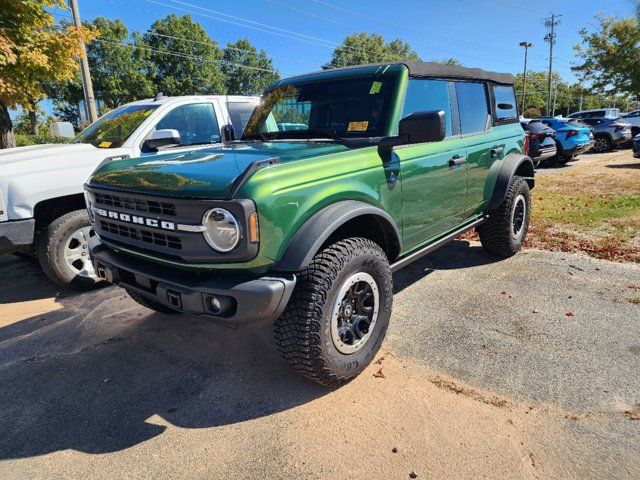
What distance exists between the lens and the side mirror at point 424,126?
2.78 m

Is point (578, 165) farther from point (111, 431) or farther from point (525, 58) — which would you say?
point (525, 58)

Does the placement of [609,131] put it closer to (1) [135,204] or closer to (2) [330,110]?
(2) [330,110]

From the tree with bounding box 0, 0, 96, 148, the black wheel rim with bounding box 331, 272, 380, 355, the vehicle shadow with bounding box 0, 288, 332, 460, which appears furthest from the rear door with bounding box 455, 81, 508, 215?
the tree with bounding box 0, 0, 96, 148

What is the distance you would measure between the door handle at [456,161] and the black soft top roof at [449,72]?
72 centimetres

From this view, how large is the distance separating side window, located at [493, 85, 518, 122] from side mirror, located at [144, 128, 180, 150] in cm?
348

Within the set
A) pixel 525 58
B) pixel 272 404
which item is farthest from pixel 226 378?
pixel 525 58

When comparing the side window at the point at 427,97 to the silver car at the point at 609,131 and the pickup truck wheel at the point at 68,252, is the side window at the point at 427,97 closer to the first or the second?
the pickup truck wheel at the point at 68,252

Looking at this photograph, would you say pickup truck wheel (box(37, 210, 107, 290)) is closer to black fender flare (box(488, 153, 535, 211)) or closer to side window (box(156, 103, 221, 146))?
side window (box(156, 103, 221, 146))

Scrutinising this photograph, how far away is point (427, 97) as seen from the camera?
3.56 metres

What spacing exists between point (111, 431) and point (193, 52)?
51.8 m

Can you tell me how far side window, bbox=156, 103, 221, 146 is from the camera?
5.22 m

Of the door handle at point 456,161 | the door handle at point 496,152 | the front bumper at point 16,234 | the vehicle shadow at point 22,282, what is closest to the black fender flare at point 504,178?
the door handle at point 496,152

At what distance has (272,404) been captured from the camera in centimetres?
268

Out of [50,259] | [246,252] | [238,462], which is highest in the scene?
[246,252]
